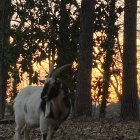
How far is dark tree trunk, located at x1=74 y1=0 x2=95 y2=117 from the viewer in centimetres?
2078

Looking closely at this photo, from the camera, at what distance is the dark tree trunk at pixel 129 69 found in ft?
65.8

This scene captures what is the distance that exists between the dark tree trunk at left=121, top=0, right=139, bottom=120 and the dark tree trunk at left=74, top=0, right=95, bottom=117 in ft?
4.70

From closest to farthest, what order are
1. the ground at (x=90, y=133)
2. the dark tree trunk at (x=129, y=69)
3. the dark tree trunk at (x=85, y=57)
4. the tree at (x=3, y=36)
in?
the ground at (x=90, y=133)
the dark tree trunk at (x=129, y=69)
the dark tree trunk at (x=85, y=57)
the tree at (x=3, y=36)

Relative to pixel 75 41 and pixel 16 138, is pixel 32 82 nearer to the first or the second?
pixel 75 41

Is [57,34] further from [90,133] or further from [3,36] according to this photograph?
[90,133]

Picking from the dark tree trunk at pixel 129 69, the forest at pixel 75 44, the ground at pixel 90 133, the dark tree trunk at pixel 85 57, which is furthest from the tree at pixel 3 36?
the ground at pixel 90 133

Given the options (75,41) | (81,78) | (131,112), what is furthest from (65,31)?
(131,112)

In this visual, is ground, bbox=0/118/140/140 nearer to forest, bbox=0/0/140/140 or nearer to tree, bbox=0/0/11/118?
forest, bbox=0/0/140/140

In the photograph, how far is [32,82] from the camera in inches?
956

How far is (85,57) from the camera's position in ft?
68.5

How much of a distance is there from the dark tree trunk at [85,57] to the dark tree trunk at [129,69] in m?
1.43

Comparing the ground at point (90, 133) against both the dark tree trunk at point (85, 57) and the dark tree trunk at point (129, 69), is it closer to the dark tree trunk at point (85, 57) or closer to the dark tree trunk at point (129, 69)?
the dark tree trunk at point (129, 69)

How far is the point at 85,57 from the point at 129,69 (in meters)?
1.95

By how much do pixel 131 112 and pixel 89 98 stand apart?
72.8 inches
